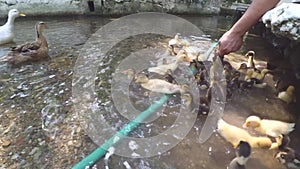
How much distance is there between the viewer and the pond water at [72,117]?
6.60 ft

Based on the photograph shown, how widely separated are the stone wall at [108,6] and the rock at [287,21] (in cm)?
483

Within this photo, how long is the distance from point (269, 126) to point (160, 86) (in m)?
1.07

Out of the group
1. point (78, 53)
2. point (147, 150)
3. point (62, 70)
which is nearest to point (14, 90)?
point (62, 70)

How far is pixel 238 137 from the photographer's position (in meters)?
2.23

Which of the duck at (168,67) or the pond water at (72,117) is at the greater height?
the duck at (168,67)

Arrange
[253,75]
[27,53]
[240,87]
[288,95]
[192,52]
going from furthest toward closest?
[192,52]
[27,53]
[253,75]
[240,87]
[288,95]

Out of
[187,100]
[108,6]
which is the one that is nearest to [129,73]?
[187,100]

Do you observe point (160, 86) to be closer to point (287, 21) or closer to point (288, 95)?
point (288, 95)

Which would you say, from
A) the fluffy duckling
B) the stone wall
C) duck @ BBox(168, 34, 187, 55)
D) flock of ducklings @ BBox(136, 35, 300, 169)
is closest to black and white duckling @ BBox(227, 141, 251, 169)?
flock of ducklings @ BBox(136, 35, 300, 169)

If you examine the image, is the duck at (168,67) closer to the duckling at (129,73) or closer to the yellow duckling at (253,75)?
the duckling at (129,73)

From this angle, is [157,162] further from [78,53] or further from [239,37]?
[78,53]

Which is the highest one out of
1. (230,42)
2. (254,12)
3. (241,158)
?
(254,12)

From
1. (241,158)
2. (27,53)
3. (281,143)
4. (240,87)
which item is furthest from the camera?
(27,53)

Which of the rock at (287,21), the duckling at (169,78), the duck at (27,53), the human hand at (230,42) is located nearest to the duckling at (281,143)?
the rock at (287,21)
